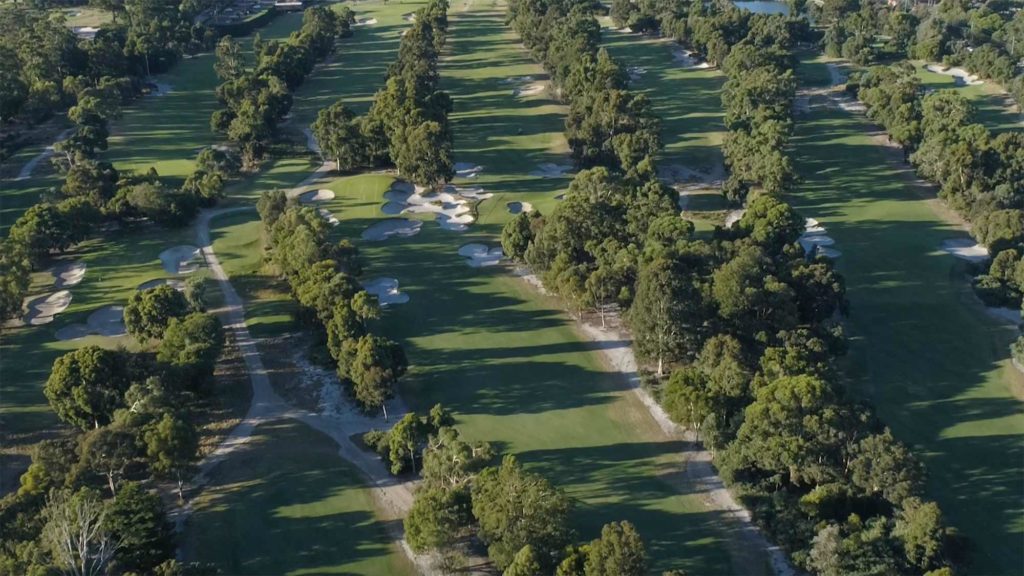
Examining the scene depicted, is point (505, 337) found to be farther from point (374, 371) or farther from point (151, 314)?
point (151, 314)

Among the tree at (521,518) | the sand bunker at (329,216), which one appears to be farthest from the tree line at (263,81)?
the tree at (521,518)

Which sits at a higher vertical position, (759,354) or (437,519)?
(759,354)

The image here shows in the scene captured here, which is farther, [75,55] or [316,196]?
[75,55]

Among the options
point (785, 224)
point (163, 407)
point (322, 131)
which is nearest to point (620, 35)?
point (322, 131)

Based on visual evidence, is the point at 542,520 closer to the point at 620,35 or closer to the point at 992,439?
the point at 992,439

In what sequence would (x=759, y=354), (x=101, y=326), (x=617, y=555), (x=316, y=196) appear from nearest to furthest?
(x=617, y=555), (x=759, y=354), (x=101, y=326), (x=316, y=196)

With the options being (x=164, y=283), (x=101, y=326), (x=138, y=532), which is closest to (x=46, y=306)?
(x=101, y=326)
